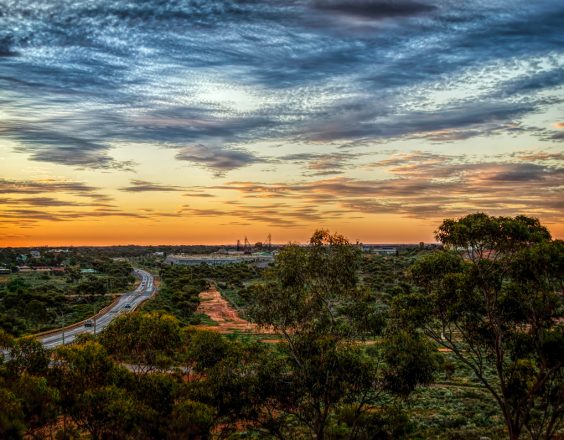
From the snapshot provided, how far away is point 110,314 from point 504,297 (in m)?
69.3

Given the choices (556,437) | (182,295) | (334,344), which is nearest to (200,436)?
(334,344)

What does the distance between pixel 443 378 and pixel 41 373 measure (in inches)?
1330

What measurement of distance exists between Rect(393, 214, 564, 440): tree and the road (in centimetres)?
2287

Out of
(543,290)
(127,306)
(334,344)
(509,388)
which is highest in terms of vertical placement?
(543,290)

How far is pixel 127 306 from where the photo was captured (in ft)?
279

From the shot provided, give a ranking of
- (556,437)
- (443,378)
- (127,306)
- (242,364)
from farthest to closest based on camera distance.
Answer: (127,306) → (443,378) → (556,437) → (242,364)

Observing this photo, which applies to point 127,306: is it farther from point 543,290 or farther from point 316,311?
point 543,290

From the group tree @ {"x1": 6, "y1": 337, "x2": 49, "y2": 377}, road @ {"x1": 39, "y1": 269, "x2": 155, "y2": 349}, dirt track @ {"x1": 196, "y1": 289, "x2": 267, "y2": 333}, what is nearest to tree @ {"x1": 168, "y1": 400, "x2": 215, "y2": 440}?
tree @ {"x1": 6, "y1": 337, "x2": 49, "y2": 377}

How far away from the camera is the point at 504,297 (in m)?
20.9

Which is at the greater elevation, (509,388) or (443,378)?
(509,388)

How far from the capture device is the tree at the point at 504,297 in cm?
1914

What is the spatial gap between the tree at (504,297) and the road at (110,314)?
22.9m

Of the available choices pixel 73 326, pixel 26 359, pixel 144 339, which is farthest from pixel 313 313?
pixel 73 326

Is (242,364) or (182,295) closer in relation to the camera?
(242,364)
